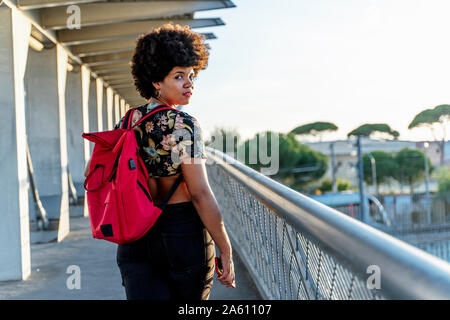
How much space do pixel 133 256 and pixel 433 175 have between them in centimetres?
7770

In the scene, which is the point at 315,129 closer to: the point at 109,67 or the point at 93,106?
the point at 93,106

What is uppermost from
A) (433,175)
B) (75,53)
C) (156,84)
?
(75,53)

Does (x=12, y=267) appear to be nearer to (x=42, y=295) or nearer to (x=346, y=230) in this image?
(x=42, y=295)

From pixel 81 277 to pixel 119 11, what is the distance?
4265 millimetres

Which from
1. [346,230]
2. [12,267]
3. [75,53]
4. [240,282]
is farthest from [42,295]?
[75,53]

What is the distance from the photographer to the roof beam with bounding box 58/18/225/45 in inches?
292

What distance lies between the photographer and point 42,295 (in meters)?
4.04

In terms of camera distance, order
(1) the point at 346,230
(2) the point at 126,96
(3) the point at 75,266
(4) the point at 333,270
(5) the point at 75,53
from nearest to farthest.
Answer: (1) the point at 346,230 < (4) the point at 333,270 < (3) the point at 75,266 < (5) the point at 75,53 < (2) the point at 126,96

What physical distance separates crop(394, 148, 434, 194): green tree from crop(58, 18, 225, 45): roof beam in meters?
64.1

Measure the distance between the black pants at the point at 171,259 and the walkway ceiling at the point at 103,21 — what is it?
4.19 m

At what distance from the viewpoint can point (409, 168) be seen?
69.4 meters

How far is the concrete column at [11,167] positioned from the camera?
15.1 feet

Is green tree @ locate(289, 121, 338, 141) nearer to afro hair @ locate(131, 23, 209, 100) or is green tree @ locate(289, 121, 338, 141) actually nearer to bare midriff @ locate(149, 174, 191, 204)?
afro hair @ locate(131, 23, 209, 100)
